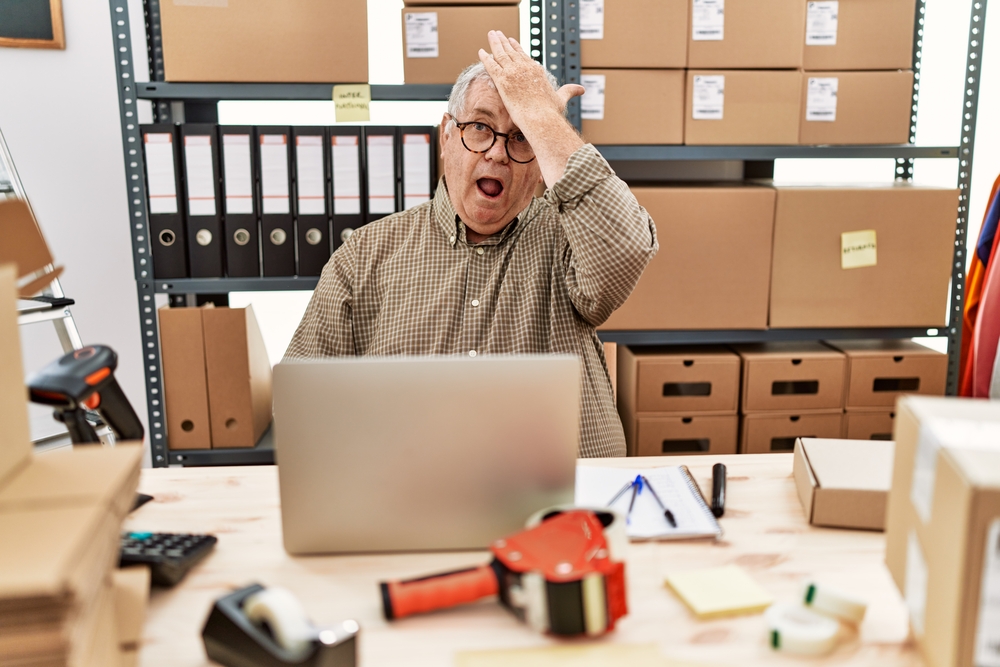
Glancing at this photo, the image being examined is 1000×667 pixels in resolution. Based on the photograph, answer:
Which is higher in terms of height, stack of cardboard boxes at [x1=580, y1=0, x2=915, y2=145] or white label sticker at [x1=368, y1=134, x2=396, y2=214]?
stack of cardboard boxes at [x1=580, y1=0, x2=915, y2=145]

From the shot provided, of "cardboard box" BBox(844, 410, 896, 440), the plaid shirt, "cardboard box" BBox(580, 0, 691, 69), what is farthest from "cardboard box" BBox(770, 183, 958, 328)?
the plaid shirt

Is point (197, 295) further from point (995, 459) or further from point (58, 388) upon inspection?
point (995, 459)

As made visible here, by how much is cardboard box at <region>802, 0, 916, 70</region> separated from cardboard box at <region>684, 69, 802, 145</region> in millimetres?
96

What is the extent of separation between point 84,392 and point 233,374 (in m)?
1.16

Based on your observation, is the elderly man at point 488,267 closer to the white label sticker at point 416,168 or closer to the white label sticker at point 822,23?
the white label sticker at point 416,168

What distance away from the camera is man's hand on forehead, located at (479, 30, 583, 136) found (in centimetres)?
145

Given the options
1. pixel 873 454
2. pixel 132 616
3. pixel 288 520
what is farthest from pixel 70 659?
pixel 873 454

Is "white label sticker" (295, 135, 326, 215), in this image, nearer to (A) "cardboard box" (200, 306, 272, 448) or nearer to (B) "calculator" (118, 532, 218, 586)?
(A) "cardboard box" (200, 306, 272, 448)

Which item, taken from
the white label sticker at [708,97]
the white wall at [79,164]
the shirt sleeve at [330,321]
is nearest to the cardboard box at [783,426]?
the white label sticker at [708,97]

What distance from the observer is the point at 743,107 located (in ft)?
6.40

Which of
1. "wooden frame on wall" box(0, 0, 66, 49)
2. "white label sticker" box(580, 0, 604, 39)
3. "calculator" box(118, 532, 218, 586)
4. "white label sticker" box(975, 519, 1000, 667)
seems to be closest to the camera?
"white label sticker" box(975, 519, 1000, 667)

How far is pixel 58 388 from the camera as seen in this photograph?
77 cm

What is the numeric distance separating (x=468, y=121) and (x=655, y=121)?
2.03ft

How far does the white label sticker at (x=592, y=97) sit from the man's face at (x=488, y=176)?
1.43 ft
